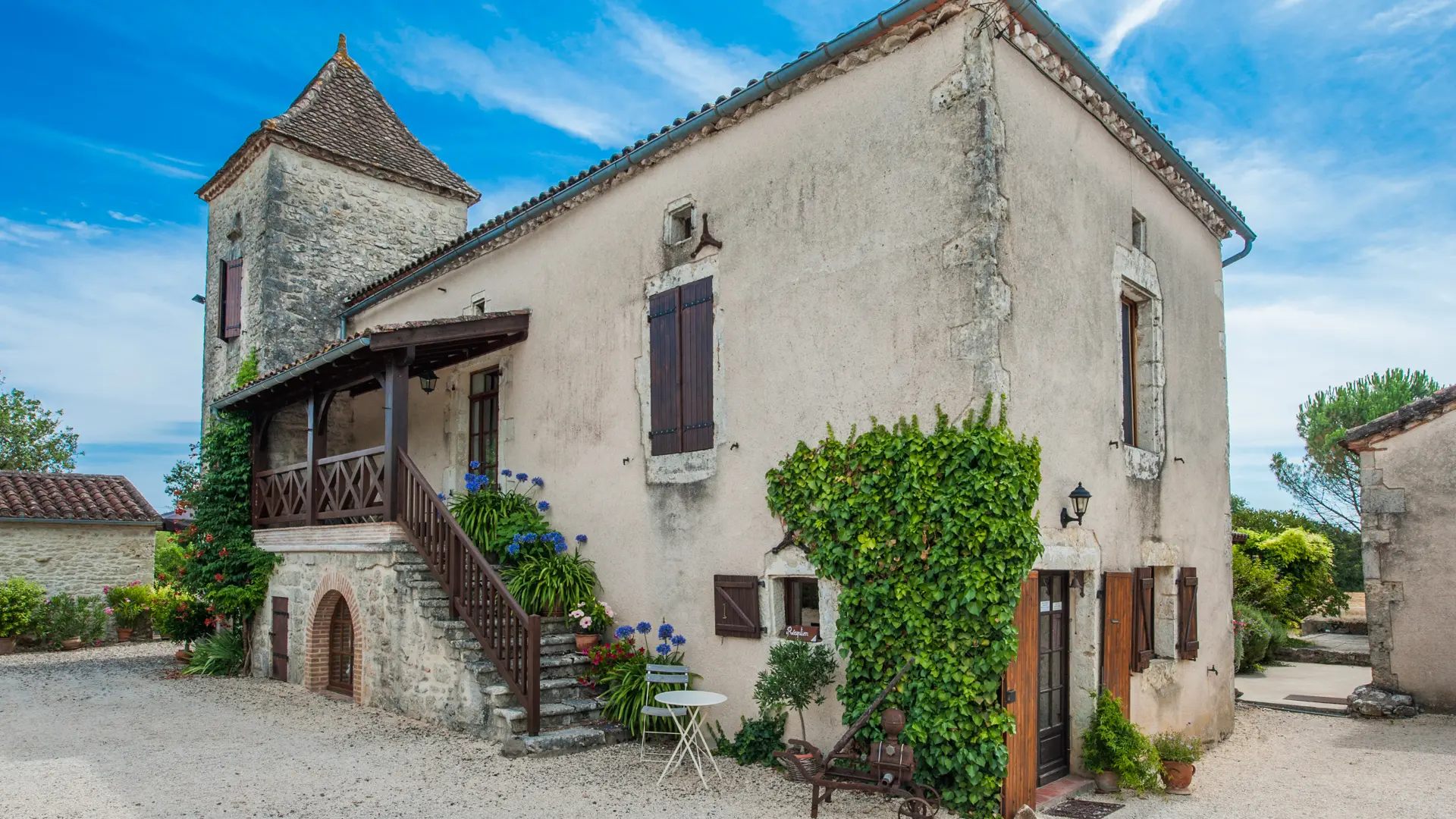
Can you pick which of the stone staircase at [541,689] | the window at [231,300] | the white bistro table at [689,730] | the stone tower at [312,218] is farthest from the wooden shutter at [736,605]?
the window at [231,300]

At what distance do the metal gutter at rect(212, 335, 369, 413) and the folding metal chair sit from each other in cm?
423

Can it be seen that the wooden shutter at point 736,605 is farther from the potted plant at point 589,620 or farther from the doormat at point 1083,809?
the doormat at point 1083,809

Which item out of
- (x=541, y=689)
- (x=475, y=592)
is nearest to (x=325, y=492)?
(x=475, y=592)

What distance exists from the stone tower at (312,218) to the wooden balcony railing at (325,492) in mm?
2263

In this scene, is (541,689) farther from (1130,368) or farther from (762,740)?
(1130,368)

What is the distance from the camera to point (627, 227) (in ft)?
30.1

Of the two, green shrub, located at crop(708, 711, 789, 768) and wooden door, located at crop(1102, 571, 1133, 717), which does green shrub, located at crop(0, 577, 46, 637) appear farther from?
wooden door, located at crop(1102, 571, 1133, 717)

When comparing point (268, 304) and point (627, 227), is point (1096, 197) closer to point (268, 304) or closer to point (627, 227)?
point (627, 227)

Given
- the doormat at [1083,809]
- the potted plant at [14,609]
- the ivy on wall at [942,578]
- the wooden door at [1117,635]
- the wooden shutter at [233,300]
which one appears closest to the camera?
the ivy on wall at [942,578]

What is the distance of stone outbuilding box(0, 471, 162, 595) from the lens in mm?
15984

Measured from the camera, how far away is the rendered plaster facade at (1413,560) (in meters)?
10.2

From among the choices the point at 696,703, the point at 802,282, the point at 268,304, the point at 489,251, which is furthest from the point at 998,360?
the point at 268,304

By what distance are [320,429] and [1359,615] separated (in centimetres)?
2029

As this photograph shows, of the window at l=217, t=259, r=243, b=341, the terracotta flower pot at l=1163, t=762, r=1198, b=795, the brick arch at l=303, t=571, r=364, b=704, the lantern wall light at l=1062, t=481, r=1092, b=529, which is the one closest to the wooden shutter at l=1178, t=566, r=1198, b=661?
the terracotta flower pot at l=1163, t=762, r=1198, b=795
